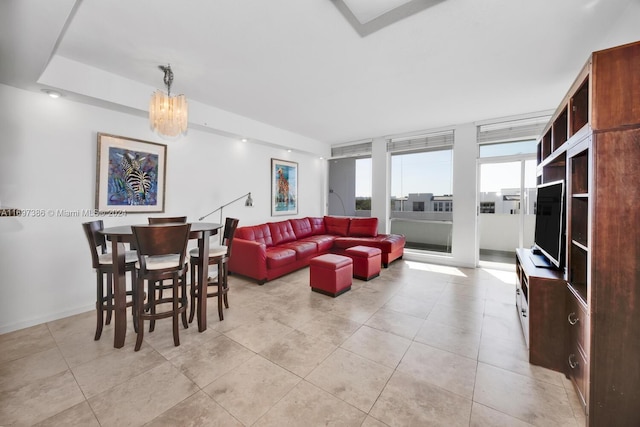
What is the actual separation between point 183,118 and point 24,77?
1.38m

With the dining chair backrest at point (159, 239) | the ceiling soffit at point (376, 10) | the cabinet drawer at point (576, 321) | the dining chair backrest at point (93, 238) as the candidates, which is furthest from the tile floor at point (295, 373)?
the ceiling soffit at point (376, 10)

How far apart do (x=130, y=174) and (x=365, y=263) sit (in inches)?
140

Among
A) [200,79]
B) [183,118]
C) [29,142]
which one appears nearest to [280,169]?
[200,79]

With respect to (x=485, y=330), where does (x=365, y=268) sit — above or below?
above

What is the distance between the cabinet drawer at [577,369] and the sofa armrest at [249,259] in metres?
3.40

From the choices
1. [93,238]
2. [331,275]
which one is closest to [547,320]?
[331,275]

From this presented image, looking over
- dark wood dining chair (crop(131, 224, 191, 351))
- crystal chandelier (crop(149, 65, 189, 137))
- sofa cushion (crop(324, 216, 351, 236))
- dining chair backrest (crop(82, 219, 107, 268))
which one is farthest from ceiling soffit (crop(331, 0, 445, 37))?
sofa cushion (crop(324, 216, 351, 236))

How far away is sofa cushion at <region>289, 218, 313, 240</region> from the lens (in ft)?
18.2

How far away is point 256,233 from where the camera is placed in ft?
14.9

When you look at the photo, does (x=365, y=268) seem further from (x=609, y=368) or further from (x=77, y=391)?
(x=77, y=391)

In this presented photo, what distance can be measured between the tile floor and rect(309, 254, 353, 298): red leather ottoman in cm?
41

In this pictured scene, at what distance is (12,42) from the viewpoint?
A: 1.87 metres

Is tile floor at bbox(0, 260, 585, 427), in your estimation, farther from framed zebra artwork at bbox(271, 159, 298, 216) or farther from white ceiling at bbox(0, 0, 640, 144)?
framed zebra artwork at bbox(271, 159, 298, 216)

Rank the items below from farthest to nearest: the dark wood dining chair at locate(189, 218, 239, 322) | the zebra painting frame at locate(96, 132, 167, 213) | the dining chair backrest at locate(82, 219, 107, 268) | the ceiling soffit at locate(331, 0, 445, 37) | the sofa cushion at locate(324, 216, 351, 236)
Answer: the sofa cushion at locate(324, 216, 351, 236) < the zebra painting frame at locate(96, 132, 167, 213) < the dark wood dining chair at locate(189, 218, 239, 322) < the dining chair backrest at locate(82, 219, 107, 268) < the ceiling soffit at locate(331, 0, 445, 37)
